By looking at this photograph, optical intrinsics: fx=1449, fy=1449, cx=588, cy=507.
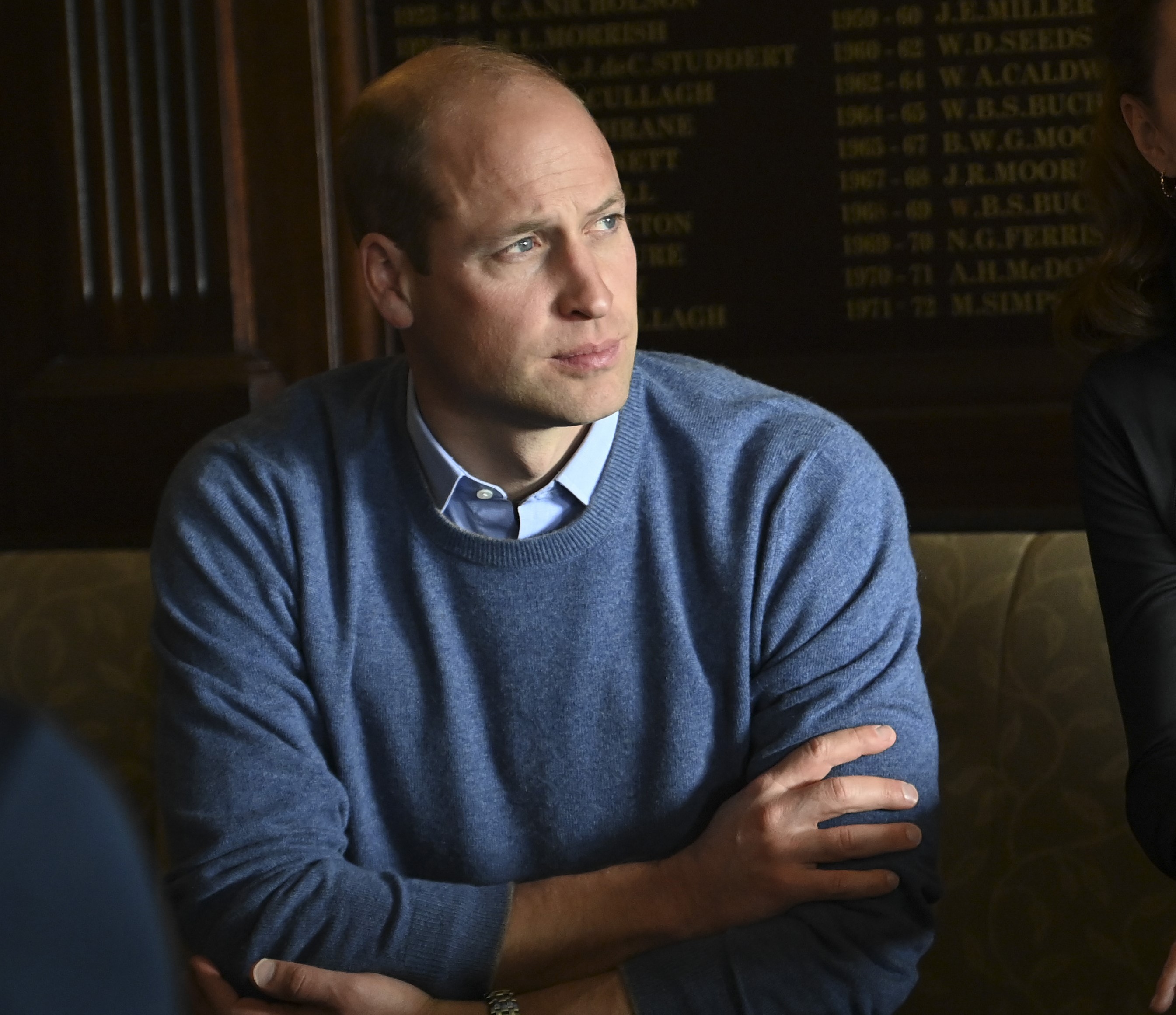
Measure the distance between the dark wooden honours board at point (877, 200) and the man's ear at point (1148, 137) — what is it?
2.69ft

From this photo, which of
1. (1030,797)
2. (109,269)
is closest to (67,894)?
(1030,797)

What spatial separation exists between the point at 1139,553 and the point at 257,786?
0.97 m

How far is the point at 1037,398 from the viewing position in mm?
2426

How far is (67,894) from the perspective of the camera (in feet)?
Answer: 1.27

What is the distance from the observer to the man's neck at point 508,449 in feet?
5.50

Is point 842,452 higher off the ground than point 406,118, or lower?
lower

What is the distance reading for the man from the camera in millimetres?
1502

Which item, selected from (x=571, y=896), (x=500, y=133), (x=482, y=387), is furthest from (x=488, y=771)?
(x=500, y=133)

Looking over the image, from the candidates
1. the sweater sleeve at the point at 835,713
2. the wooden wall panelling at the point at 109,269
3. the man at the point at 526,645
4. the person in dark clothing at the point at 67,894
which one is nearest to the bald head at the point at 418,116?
the man at the point at 526,645

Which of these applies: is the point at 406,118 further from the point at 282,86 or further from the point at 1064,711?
the point at 1064,711

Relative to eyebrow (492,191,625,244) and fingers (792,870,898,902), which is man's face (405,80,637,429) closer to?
eyebrow (492,191,625,244)

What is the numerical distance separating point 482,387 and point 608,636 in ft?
1.03

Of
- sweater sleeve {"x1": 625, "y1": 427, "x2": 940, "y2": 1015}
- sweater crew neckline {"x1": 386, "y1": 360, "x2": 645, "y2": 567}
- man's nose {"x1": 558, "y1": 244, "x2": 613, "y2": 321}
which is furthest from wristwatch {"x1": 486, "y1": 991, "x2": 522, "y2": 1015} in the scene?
man's nose {"x1": 558, "y1": 244, "x2": 613, "y2": 321}

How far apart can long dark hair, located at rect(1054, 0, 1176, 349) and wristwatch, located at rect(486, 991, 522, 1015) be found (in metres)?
0.98
